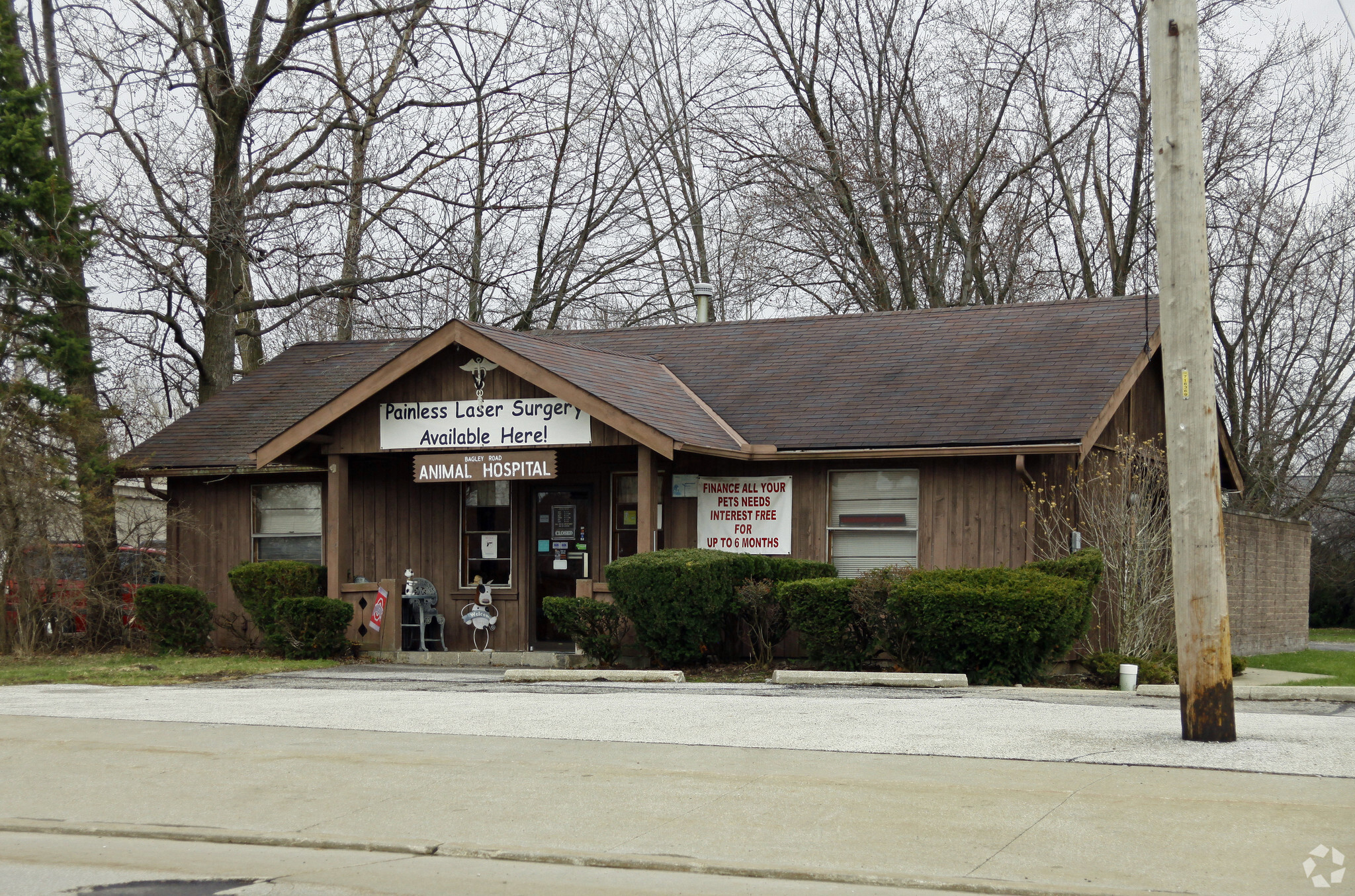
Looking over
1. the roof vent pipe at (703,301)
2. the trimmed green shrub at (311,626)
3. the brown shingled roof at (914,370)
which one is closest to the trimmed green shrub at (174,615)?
the trimmed green shrub at (311,626)

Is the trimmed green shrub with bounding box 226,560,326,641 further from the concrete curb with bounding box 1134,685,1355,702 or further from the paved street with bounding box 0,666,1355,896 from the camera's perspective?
the concrete curb with bounding box 1134,685,1355,702

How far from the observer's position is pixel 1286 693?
43.2 ft

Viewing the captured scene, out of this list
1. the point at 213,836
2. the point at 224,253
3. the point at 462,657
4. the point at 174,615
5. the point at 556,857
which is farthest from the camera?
the point at 224,253

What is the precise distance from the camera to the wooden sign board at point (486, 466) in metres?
17.7

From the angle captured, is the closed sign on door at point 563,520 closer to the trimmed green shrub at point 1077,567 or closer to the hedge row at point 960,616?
the hedge row at point 960,616

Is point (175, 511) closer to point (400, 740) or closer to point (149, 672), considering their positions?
point (149, 672)

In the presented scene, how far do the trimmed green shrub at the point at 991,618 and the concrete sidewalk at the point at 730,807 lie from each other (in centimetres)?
531

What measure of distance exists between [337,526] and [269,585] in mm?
1232

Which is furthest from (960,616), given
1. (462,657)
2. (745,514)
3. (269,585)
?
(269,585)

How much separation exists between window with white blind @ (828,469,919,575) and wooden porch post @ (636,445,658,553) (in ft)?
7.90

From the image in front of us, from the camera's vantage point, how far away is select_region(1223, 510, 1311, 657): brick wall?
22438mm

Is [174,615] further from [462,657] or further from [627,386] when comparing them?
[627,386]

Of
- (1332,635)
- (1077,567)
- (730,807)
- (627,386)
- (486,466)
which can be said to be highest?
(627,386)

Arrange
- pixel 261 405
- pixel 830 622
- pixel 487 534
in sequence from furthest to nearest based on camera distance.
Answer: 1. pixel 261 405
2. pixel 487 534
3. pixel 830 622
